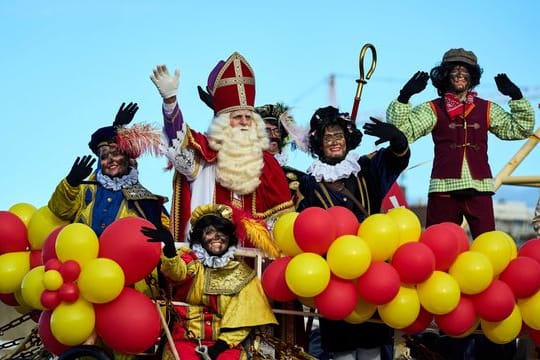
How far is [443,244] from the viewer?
20.3 ft

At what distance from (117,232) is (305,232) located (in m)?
1.08

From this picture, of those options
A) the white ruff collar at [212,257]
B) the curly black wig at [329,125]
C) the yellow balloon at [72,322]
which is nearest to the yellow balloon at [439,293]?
the white ruff collar at [212,257]

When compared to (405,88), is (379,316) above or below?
below

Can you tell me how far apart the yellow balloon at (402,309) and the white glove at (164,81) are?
213cm

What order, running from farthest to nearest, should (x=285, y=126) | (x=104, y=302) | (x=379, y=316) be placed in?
(x=285, y=126)
(x=379, y=316)
(x=104, y=302)

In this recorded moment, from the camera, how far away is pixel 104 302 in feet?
19.4

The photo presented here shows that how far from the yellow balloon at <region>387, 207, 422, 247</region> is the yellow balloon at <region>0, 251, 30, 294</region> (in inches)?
95.0

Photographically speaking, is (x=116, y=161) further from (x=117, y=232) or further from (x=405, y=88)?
(x=405, y=88)

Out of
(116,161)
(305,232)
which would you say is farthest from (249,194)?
(305,232)

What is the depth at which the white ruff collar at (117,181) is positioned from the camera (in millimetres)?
7367

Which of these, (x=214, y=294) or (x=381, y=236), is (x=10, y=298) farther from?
(x=381, y=236)

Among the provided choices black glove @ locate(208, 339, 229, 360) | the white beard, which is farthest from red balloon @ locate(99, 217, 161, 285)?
the white beard

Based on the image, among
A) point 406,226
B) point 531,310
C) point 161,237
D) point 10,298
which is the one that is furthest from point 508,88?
point 10,298

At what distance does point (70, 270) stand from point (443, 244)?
7.05ft
